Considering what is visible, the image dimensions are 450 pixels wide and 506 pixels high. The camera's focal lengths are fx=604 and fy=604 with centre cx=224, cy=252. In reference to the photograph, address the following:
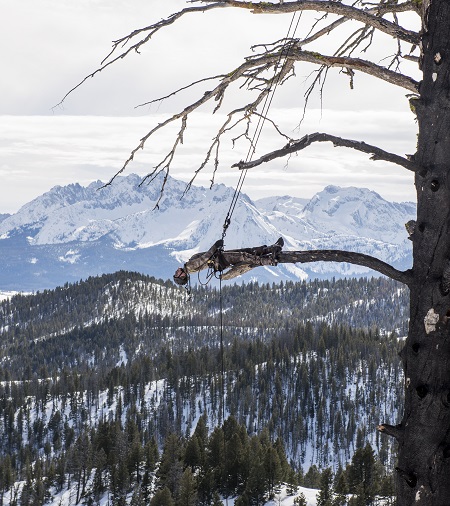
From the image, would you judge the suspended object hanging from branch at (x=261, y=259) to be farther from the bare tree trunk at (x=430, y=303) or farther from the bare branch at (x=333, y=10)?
the bare branch at (x=333, y=10)

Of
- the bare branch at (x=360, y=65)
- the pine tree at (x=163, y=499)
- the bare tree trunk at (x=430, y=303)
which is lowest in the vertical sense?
the pine tree at (x=163, y=499)

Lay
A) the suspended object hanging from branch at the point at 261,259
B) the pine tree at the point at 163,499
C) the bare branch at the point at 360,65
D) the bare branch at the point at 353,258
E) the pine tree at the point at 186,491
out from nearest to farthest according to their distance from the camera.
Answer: the bare branch at the point at 353,258, the suspended object hanging from branch at the point at 261,259, the bare branch at the point at 360,65, the pine tree at the point at 163,499, the pine tree at the point at 186,491

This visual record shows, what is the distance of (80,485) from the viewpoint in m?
101

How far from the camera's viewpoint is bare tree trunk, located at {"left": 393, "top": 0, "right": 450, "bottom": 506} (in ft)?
14.6

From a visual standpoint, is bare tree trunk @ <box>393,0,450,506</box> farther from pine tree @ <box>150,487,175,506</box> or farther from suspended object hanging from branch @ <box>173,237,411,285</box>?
pine tree @ <box>150,487,175,506</box>

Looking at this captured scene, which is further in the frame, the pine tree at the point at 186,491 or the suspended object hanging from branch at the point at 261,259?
the pine tree at the point at 186,491

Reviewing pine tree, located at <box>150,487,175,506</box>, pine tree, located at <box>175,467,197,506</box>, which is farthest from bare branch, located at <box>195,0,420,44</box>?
pine tree, located at <box>175,467,197,506</box>

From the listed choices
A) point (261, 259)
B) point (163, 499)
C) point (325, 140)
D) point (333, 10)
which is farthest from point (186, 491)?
point (333, 10)

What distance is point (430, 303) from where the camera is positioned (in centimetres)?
457

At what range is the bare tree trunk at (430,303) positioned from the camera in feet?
14.6

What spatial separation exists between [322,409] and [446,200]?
164m

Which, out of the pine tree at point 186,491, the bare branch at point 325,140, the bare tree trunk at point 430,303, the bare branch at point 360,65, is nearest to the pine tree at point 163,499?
the pine tree at point 186,491

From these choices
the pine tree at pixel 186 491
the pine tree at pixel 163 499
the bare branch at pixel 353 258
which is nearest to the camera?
the bare branch at pixel 353 258

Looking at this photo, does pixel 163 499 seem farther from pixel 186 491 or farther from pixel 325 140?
pixel 325 140
